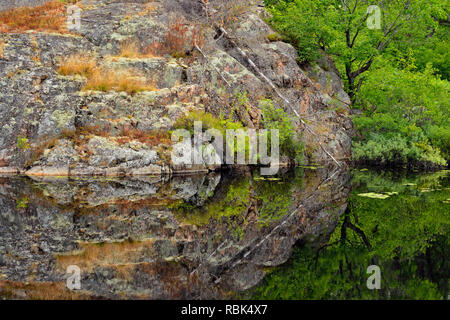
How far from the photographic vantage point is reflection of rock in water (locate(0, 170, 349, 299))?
16.7ft

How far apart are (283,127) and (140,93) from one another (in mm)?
6127

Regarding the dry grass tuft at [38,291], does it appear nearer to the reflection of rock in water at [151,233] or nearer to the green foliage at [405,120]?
the reflection of rock in water at [151,233]

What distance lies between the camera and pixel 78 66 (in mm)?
16500

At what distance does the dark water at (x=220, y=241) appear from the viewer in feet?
16.2

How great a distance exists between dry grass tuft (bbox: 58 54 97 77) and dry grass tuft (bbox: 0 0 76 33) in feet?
6.20

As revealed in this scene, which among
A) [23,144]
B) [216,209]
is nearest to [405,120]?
[216,209]

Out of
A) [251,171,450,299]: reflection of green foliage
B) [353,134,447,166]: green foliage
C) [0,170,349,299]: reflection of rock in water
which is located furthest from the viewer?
[353,134,447,166]: green foliage

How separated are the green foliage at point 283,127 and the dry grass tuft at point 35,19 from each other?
30.0 feet

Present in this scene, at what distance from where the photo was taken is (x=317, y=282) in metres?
5.05

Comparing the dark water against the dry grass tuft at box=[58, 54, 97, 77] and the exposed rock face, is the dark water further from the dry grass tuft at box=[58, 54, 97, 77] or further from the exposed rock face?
the dry grass tuft at box=[58, 54, 97, 77]

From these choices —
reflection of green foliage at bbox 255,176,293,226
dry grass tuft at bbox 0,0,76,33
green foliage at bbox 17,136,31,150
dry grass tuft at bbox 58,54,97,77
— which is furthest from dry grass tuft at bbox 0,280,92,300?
dry grass tuft at bbox 0,0,76,33

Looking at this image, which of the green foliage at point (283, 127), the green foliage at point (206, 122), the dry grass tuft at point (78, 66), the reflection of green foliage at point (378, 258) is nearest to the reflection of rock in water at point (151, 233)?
the reflection of green foliage at point (378, 258)

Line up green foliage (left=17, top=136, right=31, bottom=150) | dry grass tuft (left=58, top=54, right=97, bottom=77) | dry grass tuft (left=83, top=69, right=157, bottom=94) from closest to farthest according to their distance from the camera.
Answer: green foliage (left=17, top=136, right=31, bottom=150) < dry grass tuft (left=83, top=69, right=157, bottom=94) < dry grass tuft (left=58, top=54, right=97, bottom=77)
